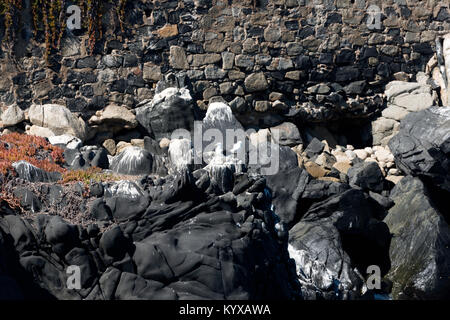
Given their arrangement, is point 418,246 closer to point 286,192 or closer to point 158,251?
point 286,192

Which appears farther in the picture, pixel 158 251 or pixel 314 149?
pixel 314 149

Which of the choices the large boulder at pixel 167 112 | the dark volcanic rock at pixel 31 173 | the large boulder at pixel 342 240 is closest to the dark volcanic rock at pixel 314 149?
the large boulder at pixel 342 240

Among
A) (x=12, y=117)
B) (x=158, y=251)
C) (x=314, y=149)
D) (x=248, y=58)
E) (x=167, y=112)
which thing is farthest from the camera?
(x=248, y=58)

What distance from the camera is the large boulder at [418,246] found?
27.7ft

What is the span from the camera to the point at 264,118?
37.0 ft

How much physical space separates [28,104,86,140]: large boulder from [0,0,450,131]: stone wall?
0.89 ft

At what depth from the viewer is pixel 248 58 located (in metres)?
11.1

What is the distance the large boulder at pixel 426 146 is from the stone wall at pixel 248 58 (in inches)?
65.9

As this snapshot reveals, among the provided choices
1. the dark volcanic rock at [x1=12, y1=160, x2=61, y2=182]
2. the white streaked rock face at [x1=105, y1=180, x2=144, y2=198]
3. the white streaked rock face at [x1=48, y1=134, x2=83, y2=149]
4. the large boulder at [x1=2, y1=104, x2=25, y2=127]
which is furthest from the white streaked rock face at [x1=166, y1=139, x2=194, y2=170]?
the large boulder at [x1=2, y1=104, x2=25, y2=127]

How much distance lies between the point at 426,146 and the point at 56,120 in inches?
225

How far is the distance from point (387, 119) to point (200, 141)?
382 cm

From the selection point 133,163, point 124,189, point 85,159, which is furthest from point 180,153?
point 124,189

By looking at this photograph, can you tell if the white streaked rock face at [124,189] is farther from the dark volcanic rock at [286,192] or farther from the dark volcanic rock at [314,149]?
the dark volcanic rock at [314,149]

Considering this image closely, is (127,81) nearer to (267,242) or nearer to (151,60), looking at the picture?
(151,60)
